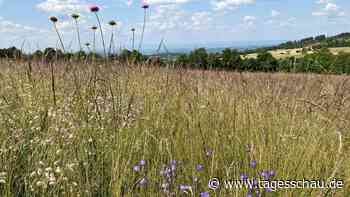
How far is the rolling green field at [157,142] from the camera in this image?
155 centimetres

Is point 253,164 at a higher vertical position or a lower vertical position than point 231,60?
lower

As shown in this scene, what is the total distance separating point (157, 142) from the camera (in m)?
1.95

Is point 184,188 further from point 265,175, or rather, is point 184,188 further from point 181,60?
point 181,60

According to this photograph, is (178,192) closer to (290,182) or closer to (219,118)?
(290,182)

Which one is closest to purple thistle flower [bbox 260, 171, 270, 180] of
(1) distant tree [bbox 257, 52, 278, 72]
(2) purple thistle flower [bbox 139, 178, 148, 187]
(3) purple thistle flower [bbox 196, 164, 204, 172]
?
(3) purple thistle flower [bbox 196, 164, 204, 172]

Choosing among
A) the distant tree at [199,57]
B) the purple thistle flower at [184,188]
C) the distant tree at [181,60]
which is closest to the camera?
the purple thistle flower at [184,188]

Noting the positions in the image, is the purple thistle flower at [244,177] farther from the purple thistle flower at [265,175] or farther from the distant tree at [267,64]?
the distant tree at [267,64]

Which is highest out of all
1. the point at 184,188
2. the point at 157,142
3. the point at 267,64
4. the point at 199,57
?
the point at 199,57

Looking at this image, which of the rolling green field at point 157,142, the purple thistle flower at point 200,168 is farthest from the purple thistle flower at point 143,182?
the purple thistle flower at point 200,168

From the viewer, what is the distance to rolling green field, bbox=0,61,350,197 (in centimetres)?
155

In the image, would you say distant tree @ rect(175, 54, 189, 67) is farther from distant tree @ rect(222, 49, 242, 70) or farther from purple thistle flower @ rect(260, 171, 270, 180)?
purple thistle flower @ rect(260, 171, 270, 180)

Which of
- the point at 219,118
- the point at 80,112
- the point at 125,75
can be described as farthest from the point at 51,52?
the point at 219,118

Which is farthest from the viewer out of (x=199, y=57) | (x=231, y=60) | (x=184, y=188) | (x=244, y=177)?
(x=231, y=60)

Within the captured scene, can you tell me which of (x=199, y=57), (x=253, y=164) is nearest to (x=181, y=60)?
(x=199, y=57)
